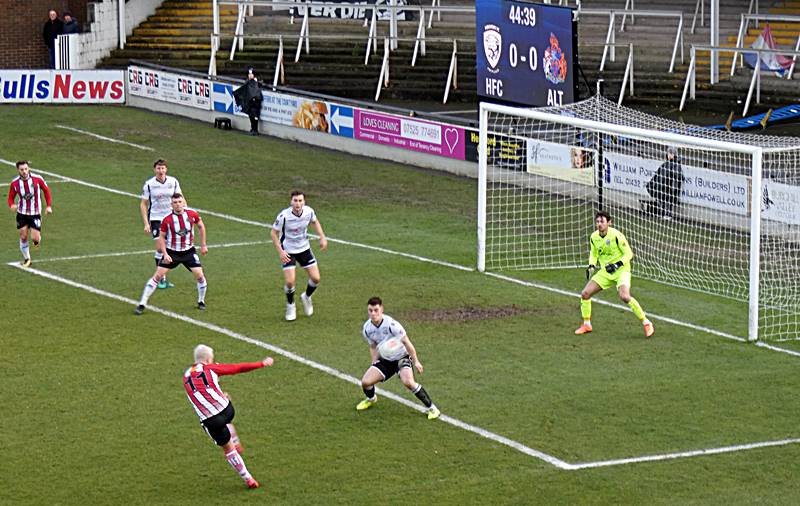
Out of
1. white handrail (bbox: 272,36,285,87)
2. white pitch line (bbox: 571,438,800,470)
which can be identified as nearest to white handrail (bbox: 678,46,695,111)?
white handrail (bbox: 272,36,285,87)

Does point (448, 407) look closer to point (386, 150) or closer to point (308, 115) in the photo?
point (386, 150)

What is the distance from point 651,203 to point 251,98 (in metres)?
17.5

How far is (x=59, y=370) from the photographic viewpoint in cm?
1861

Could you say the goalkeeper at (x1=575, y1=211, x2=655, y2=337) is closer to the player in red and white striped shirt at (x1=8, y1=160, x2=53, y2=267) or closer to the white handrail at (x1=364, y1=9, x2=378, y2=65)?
the player in red and white striped shirt at (x1=8, y1=160, x2=53, y2=267)

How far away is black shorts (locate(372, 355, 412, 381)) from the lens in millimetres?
16391

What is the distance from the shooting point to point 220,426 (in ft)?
46.1

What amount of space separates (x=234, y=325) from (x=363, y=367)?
3043 millimetres

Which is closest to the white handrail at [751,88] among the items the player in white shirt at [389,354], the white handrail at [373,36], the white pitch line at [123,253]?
the white handrail at [373,36]

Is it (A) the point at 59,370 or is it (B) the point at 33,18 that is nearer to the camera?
(A) the point at 59,370

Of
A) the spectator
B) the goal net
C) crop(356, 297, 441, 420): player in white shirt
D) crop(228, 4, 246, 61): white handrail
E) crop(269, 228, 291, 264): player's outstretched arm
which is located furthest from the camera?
the spectator

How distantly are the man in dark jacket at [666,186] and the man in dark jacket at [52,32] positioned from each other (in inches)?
1151

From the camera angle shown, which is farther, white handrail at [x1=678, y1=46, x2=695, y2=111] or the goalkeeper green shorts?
white handrail at [x1=678, y1=46, x2=695, y2=111]

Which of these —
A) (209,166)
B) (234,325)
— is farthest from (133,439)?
(209,166)

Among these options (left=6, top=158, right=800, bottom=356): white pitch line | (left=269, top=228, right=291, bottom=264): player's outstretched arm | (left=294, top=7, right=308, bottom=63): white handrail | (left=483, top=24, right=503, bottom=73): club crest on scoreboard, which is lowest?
(left=6, top=158, right=800, bottom=356): white pitch line
